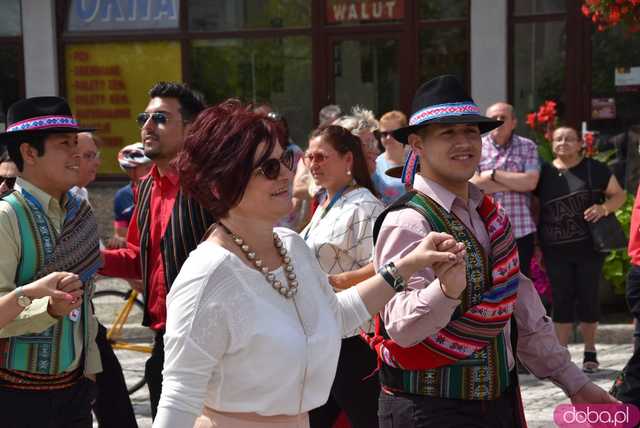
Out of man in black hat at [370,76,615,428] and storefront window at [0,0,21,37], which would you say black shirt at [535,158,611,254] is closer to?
man in black hat at [370,76,615,428]

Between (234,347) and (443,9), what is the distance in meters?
9.79

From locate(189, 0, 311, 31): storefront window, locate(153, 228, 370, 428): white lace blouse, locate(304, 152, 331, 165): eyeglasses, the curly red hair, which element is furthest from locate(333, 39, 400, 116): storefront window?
locate(153, 228, 370, 428): white lace blouse

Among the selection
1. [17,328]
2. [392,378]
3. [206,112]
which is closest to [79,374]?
[17,328]

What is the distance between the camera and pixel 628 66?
38.7 ft

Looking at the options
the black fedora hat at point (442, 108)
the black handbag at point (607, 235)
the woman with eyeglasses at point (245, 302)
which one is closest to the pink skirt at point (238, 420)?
the woman with eyeglasses at point (245, 302)

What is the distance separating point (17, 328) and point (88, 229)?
65 cm

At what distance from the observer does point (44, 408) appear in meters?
4.24

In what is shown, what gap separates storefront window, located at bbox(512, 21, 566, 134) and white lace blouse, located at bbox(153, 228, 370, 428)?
9.35 meters

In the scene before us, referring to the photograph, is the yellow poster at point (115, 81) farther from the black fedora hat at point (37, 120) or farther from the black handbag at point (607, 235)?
the black fedora hat at point (37, 120)

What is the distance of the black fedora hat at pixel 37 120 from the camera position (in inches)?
172

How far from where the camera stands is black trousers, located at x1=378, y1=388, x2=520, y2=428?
3.58 meters

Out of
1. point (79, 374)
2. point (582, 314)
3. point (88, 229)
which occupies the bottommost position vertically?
point (582, 314)

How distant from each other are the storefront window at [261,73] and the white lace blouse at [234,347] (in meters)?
9.80

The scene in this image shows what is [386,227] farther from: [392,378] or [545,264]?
[545,264]
